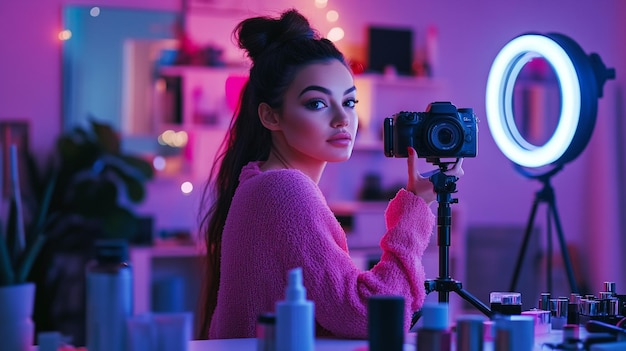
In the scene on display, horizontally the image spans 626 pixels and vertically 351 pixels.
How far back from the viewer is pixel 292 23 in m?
1.66

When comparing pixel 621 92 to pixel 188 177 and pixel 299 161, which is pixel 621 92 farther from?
pixel 299 161

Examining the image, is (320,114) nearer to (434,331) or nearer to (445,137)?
(445,137)

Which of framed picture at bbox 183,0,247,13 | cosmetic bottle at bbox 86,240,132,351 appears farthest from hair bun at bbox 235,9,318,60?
framed picture at bbox 183,0,247,13

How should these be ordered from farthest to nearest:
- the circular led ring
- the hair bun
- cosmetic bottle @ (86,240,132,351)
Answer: the circular led ring < the hair bun < cosmetic bottle @ (86,240,132,351)

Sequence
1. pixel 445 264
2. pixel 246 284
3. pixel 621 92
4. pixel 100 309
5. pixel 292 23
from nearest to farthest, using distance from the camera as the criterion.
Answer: pixel 100 309 < pixel 246 284 < pixel 445 264 < pixel 292 23 < pixel 621 92

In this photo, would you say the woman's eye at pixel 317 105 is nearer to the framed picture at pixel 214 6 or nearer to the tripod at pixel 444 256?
the tripod at pixel 444 256

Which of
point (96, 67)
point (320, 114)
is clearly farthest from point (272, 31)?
point (96, 67)

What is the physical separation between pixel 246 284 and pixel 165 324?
367 millimetres

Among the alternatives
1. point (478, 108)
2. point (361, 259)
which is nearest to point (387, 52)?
point (478, 108)

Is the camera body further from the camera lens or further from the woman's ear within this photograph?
the woman's ear

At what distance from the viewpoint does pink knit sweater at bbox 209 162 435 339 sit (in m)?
1.34

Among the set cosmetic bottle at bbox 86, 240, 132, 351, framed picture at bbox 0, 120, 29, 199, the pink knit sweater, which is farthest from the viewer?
framed picture at bbox 0, 120, 29, 199

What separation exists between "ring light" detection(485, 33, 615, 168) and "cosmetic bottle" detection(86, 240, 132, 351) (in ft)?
3.82

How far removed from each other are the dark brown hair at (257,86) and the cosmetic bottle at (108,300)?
0.62m
